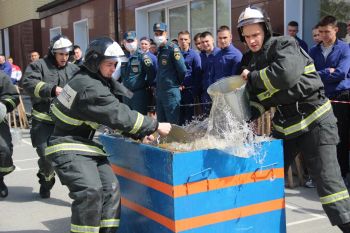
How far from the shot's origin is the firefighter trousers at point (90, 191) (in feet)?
10.6

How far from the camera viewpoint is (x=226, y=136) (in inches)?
127

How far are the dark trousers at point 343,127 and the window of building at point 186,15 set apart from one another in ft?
12.9

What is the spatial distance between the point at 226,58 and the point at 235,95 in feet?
9.62

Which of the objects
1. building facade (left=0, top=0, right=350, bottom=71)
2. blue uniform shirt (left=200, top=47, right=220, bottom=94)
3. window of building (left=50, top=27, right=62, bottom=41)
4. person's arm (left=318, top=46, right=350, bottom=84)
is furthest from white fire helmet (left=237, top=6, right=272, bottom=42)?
window of building (left=50, top=27, right=62, bottom=41)

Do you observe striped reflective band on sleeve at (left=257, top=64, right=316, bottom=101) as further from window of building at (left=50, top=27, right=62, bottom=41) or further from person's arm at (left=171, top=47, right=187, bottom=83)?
window of building at (left=50, top=27, right=62, bottom=41)

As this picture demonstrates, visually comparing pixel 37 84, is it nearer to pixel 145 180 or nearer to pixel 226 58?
pixel 145 180

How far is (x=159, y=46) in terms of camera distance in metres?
6.89

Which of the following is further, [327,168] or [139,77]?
[139,77]

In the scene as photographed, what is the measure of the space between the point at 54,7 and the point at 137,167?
15302 millimetres

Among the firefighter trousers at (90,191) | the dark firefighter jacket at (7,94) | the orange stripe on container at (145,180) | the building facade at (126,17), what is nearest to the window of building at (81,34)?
the building facade at (126,17)

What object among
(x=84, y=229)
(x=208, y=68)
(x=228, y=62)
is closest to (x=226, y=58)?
(x=228, y=62)

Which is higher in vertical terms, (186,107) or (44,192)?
(186,107)

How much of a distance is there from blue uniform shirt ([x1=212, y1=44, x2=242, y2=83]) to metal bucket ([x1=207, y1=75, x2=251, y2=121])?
2.44 m

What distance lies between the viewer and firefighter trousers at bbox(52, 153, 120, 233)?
323 centimetres
